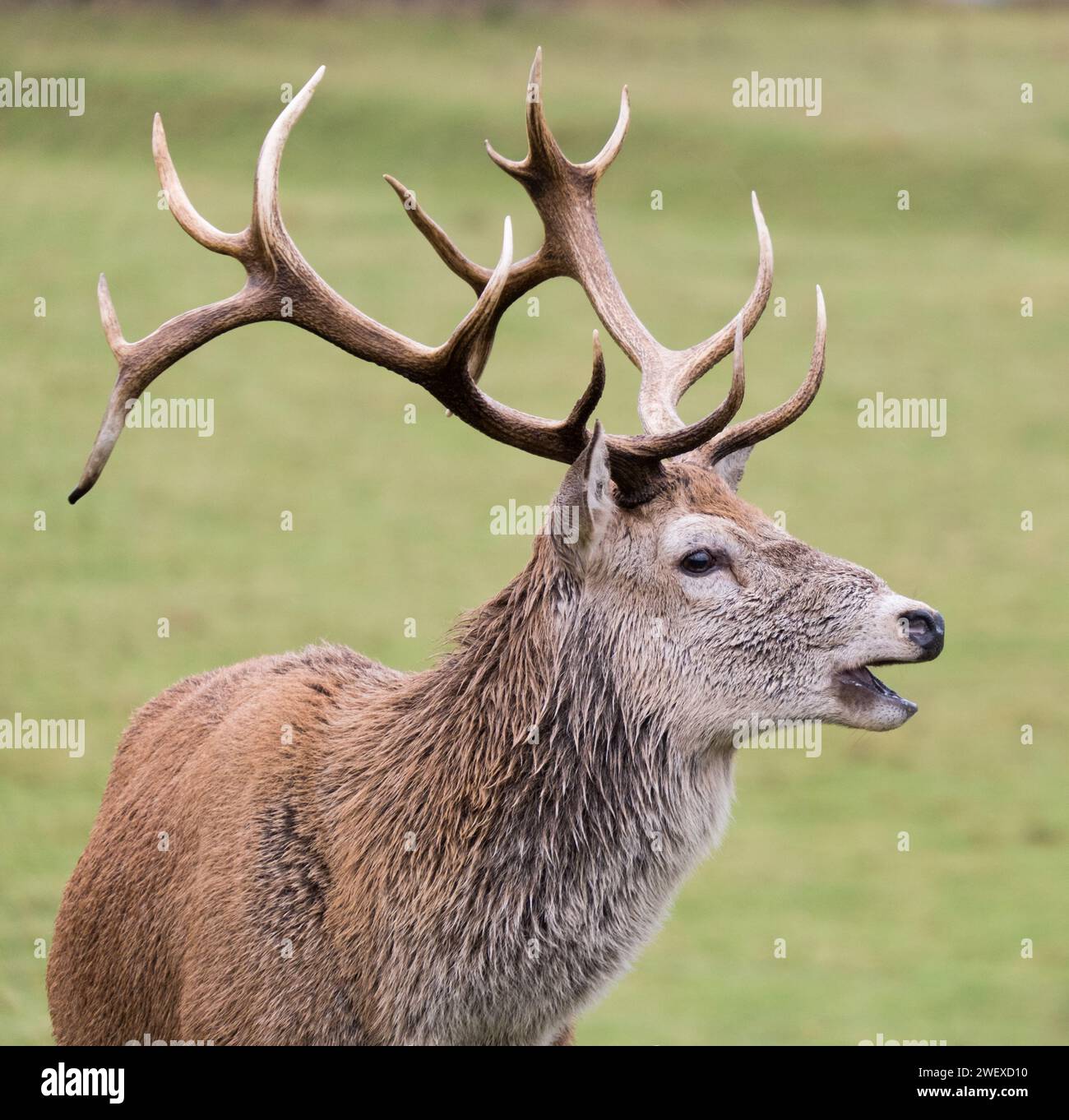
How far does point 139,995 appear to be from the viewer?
19.3 ft

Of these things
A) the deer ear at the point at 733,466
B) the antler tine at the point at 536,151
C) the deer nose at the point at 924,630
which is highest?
the antler tine at the point at 536,151

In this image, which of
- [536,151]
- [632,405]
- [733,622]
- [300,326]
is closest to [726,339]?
[536,151]

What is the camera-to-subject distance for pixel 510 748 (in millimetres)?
5309

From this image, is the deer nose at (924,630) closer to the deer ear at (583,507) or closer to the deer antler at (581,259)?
the deer ear at (583,507)

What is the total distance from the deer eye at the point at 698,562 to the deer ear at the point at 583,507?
262 mm

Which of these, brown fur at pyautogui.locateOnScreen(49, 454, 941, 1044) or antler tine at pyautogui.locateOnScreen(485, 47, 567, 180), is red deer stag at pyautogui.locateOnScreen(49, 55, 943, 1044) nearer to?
brown fur at pyautogui.locateOnScreen(49, 454, 941, 1044)

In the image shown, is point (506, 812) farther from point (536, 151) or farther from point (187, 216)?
point (536, 151)

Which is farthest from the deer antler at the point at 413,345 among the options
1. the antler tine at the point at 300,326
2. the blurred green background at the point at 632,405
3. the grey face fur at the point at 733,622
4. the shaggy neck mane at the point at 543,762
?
the blurred green background at the point at 632,405

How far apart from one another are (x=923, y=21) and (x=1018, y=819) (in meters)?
31.9

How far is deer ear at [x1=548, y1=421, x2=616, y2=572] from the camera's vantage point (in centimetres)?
527

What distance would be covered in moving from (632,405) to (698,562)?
16192 millimetres

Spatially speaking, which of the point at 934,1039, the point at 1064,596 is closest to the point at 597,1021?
the point at 934,1039

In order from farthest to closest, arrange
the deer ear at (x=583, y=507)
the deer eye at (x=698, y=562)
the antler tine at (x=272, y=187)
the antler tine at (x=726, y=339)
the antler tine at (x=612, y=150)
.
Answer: the antler tine at (x=612, y=150) < the antler tine at (x=726, y=339) < the antler tine at (x=272, y=187) < the deer eye at (x=698, y=562) < the deer ear at (x=583, y=507)

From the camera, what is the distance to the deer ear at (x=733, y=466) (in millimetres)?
5980
